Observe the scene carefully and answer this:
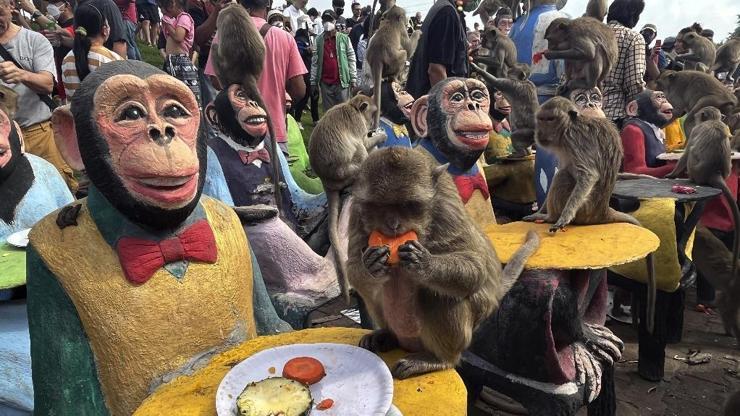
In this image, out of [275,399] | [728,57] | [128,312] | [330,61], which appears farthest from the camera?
[728,57]

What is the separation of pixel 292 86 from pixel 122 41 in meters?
2.21

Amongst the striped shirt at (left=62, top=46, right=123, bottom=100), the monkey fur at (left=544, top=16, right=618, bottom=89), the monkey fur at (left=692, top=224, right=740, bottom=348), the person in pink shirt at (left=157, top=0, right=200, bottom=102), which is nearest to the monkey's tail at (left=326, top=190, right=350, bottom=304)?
the monkey fur at (left=692, top=224, right=740, bottom=348)

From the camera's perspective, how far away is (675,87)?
8.20 m

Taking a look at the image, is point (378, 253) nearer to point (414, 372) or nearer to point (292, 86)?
point (414, 372)

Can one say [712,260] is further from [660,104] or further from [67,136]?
[67,136]

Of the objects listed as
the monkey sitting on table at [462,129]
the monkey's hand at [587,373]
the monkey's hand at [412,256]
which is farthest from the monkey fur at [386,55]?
the monkey's hand at [412,256]

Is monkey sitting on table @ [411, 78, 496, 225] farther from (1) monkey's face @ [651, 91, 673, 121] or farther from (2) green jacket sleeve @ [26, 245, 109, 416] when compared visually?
(1) monkey's face @ [651, 91, 673, 121]

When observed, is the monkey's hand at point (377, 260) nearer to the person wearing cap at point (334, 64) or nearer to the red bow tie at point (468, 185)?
the red bow tie at point (468, 185)

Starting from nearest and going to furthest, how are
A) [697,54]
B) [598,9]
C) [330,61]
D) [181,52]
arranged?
[181,52] → [598,9] → [330,61] → [697,54]

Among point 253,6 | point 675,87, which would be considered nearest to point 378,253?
point 253,6

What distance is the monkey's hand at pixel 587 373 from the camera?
260 cm

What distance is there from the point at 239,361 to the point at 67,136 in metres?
1.04

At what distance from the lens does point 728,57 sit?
13.4 meters

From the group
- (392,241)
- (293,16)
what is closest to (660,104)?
(392,241)
